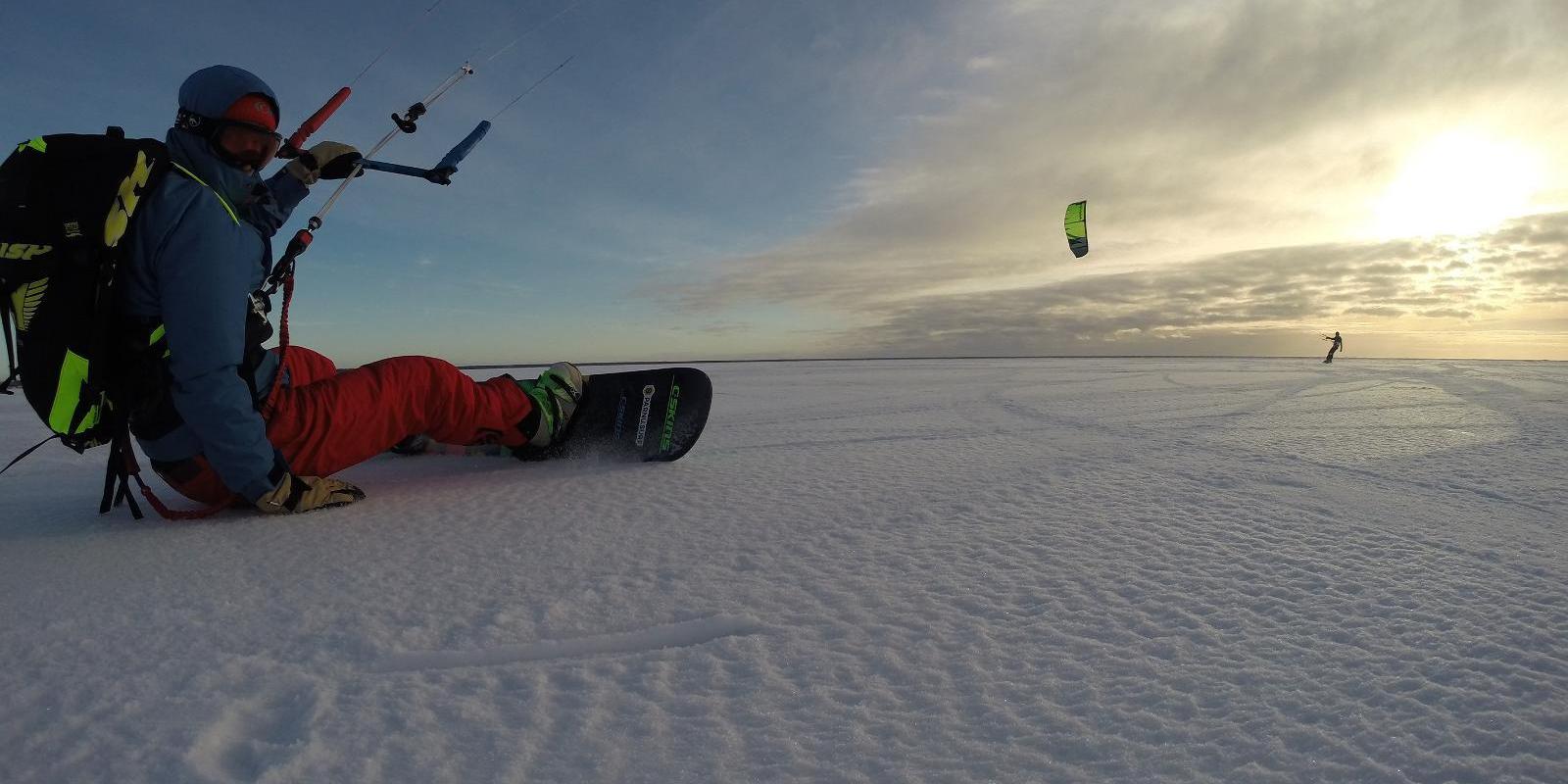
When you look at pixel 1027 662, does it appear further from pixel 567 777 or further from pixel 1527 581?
pixel 1527 581

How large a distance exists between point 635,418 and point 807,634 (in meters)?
2.06

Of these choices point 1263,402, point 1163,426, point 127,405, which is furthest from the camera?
point 1263,402

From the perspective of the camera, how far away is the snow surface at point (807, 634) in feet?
3.15

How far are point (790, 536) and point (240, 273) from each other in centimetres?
183

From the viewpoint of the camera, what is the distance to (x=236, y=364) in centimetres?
207

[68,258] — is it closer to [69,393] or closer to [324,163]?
[69,393]

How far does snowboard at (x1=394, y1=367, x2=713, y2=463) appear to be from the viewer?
10.4 feet

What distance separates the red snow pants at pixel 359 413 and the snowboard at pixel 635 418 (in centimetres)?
38

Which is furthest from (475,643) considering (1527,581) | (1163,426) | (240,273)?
(1163,426)

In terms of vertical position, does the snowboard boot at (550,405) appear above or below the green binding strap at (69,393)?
below

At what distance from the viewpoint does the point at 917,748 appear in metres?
0.96

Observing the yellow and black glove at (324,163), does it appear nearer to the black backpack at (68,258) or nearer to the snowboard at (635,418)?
the black backpack at (68,258)

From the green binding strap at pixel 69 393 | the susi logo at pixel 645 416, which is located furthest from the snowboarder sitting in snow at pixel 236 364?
the susi logo at pixel 645 416

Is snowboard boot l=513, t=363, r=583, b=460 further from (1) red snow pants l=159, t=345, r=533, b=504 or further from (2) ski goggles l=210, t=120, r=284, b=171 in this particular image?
(2) ski goggles l=210, t=120, r=284, b=171
